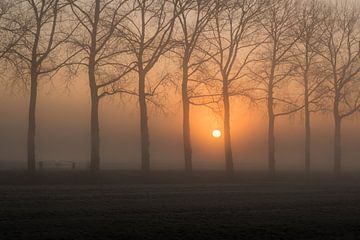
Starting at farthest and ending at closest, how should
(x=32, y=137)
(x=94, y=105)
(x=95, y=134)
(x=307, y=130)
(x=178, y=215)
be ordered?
(x=307, y=130), (x=94, y=105), (x=95, y=134), (x=32, y=137), (x=178, y=215)

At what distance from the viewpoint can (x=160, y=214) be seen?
18.4 metres

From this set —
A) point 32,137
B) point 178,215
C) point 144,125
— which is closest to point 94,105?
point 144,125

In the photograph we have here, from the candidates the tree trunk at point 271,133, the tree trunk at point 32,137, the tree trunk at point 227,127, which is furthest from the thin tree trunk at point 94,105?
the tree trunk at point 271,133

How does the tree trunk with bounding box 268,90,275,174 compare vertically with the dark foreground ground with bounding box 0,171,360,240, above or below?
above

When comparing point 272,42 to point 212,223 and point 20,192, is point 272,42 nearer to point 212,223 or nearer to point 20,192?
point 20,192

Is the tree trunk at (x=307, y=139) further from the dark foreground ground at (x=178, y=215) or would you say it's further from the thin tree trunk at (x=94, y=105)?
the dark foreground ground at (x=178, y=215)

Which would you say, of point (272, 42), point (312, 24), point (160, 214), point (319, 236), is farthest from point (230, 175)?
point (319, 236)

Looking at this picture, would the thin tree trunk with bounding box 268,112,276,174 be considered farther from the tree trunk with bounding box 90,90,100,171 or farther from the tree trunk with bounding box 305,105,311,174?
the tree trunk with bounding box 90,90,100,171

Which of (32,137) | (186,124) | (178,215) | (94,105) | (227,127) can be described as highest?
(94,105)

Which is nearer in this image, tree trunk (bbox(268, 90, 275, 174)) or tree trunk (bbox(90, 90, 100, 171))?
tree trunk (bbox(90, 90, 100, 171))

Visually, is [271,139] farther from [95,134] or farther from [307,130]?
[95,134]

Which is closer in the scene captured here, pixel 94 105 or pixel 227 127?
pixel 94 105

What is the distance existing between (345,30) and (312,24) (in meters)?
5.26

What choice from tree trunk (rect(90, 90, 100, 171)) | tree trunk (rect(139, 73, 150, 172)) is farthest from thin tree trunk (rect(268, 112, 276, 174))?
tree trunk (rect(90, 90, 100, 171))
